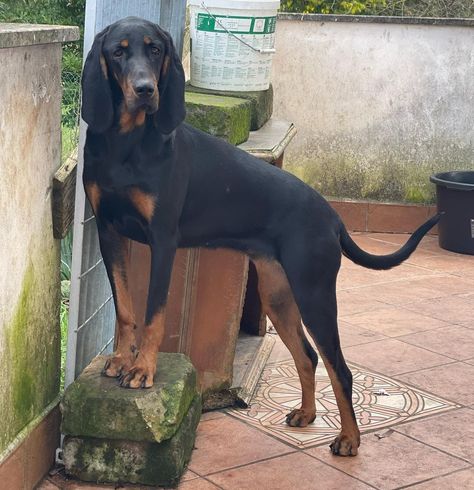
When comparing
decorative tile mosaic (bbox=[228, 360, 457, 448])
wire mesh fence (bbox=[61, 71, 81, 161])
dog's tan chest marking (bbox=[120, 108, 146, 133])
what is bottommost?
decorative tile mosaic (bbox=[228, 360, 457, 448])

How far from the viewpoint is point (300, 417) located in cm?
447

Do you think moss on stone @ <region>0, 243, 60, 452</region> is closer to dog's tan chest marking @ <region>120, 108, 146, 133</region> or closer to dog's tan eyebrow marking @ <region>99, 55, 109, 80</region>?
dog's tan chest marking @ <region>120, 108, 146, 133</region>

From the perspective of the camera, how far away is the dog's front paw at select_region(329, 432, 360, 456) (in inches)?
163

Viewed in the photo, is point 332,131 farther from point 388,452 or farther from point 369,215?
point 388,452

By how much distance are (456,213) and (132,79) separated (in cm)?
531

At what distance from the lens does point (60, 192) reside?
12.4 feet

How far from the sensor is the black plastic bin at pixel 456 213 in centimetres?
811

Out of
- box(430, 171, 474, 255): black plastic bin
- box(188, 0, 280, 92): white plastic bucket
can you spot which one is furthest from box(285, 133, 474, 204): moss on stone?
box(188, 0, 280, 92): white plastic bucket

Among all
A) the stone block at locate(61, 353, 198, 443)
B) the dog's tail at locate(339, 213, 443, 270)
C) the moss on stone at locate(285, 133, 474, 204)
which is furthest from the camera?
the moss on stone at locate(285, 133, 474, 204)

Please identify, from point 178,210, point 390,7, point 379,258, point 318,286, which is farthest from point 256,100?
point 390,7

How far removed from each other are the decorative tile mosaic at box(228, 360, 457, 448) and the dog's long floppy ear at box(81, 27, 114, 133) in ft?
5.40

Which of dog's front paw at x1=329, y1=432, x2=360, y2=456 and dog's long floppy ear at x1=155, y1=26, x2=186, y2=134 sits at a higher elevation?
dog's long floppy ear at x1=155, y1=26, x2=186, y2=134

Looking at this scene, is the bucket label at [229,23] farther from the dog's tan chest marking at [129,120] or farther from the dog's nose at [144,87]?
the dog's nose at [144,87]

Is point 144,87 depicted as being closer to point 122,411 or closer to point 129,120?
point 129,120
